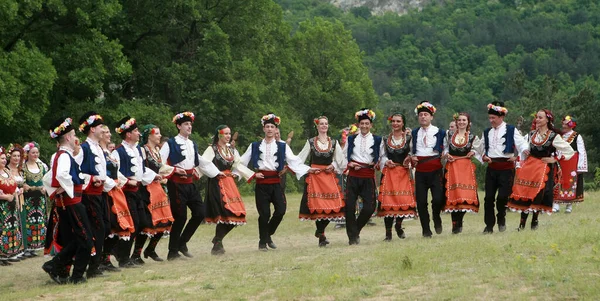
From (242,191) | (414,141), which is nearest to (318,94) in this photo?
(242,191)

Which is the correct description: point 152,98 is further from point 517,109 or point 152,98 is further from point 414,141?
point 517,109

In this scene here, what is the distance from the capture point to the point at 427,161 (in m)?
14.2

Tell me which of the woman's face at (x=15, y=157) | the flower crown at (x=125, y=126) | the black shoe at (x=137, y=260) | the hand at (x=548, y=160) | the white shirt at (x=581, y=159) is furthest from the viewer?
the white shirt at (x=581, y=159)

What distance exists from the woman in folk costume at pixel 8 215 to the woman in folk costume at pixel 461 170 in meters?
6.42

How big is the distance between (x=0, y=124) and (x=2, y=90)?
2401 millimetres

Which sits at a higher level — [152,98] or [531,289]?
[152,98]

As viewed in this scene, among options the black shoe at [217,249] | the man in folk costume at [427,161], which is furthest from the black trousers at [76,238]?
the man in folk costume at [427,161]

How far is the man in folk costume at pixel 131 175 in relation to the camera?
12.9 m

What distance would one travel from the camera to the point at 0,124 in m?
25.7

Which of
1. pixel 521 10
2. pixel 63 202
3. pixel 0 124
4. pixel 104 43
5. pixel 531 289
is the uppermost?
pixel 521 10

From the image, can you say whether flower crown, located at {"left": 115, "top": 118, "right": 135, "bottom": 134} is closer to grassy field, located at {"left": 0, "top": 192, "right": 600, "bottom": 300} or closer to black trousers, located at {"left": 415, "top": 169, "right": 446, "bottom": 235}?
grassy field, located at {"left": 0, "top": 192, "right": 600, "bottom": 300}

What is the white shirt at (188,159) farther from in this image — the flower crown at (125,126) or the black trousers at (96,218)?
the black trousers at (96,218)

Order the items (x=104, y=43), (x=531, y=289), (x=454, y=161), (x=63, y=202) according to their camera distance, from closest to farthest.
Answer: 1. (x=531, y=289)
2. (x=63, y=202)
3. (x=454, y=161)
4. (x=104, y=43)

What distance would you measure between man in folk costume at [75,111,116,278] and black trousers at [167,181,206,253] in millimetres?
1979
